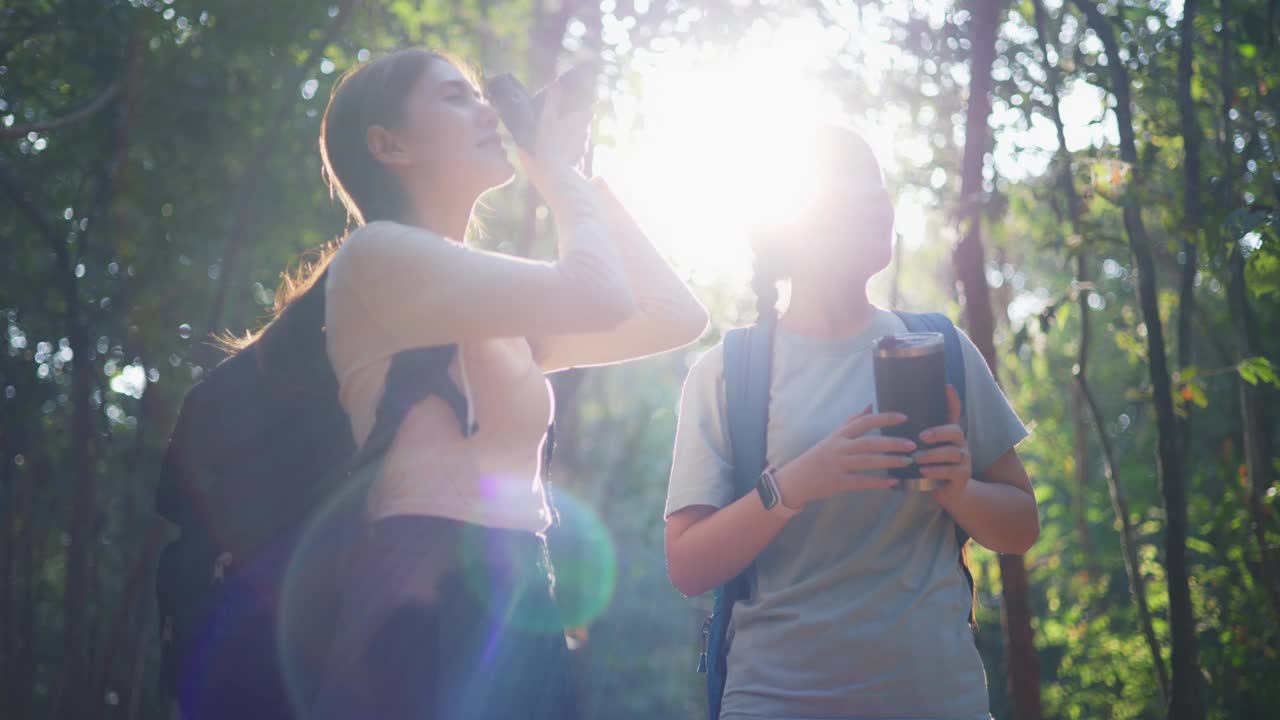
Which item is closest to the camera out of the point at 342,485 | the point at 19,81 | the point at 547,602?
the point at 342,485

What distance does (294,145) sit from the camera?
26.2 feet

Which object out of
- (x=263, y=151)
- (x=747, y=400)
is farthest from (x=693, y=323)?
(x=263, y=151)

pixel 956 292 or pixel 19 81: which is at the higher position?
pixel 19 81

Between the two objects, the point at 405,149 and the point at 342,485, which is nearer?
the point at 342,485

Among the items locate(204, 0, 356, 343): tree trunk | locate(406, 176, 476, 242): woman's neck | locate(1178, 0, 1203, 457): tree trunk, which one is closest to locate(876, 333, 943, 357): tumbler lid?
locate(406, 176, 476, 242): woman's neck

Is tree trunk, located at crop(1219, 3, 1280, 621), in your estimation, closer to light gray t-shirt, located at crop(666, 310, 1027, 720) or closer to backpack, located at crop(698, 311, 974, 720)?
backpack, located at crop(698, 311, 974, 720)

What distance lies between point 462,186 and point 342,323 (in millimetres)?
398

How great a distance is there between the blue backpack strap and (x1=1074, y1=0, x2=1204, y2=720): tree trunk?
2.23m

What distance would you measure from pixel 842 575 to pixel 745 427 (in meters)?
0.37

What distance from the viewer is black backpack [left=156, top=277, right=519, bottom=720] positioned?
1773 mm

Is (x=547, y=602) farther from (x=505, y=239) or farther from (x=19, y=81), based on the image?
(x=505, y=239)

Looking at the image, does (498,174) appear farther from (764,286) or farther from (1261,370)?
(1261,370)

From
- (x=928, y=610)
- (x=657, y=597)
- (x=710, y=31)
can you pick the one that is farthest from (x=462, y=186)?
(x=657, y=597)

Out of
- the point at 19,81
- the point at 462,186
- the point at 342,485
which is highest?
the point at 19,81
